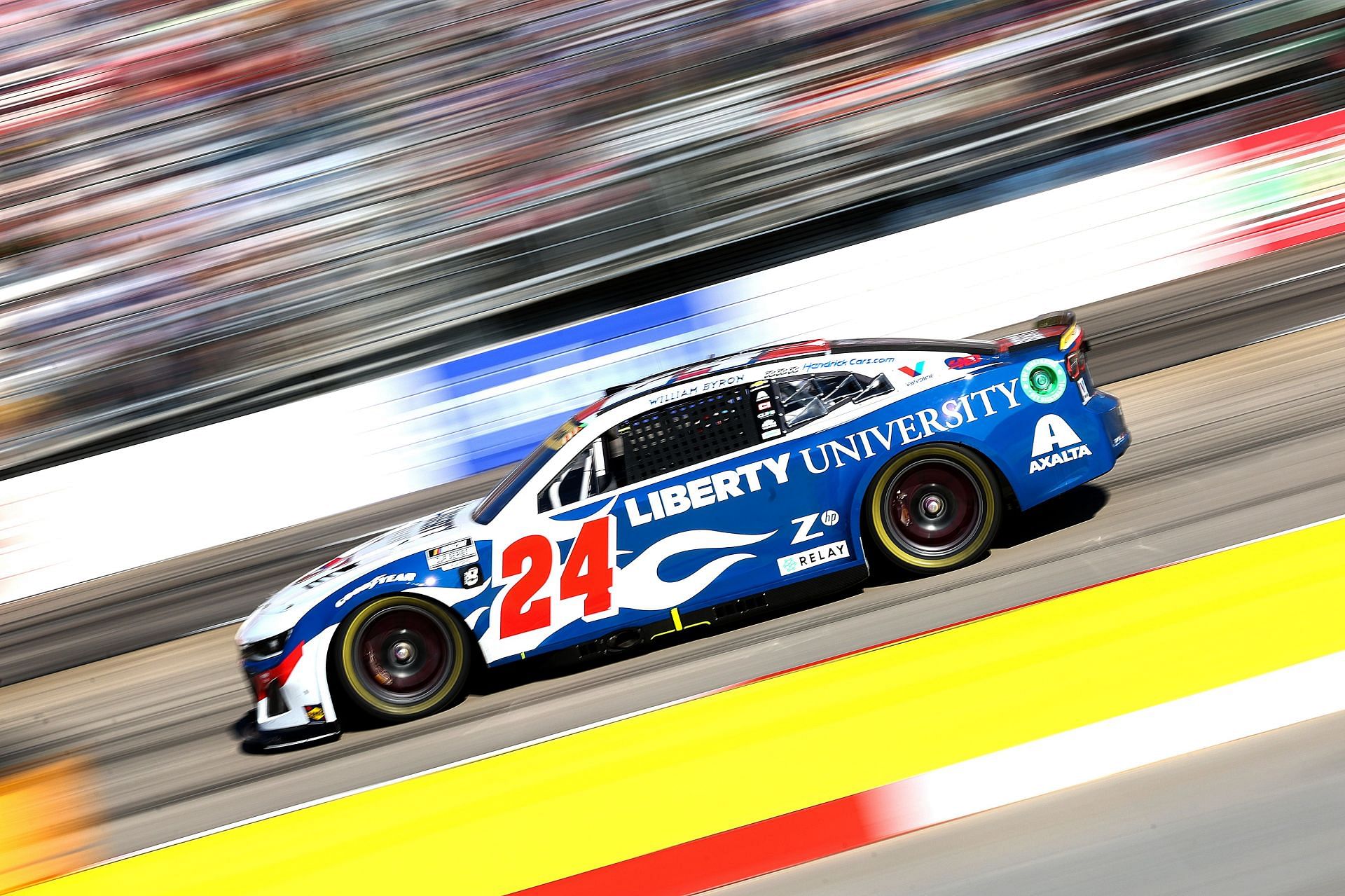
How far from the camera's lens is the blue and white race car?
566 centimetres

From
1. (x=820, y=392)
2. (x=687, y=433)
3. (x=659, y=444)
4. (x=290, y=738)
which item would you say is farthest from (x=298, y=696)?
(x=820, y=392)

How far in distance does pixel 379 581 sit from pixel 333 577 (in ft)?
1.06

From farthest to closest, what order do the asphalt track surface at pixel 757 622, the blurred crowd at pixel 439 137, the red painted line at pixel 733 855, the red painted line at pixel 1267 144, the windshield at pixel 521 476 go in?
the blurred crowd at pixel 439 137
the red painted line at pixel 1267 144
the windshield at pixel 521 476
the asphalt track surface at pixel 757 622
the red painted line at pixel 733 855

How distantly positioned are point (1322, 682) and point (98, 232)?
11.0m

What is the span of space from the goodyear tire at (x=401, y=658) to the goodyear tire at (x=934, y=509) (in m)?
2.04

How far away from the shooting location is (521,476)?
5.98m

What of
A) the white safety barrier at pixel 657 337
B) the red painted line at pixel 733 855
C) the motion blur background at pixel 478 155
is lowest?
the red painted line at pixel 733 855

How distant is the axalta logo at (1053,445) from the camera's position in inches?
226

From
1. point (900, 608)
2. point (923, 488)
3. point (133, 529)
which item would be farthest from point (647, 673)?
point (133, 529)

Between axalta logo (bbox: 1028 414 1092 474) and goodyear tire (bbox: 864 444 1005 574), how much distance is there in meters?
0.22

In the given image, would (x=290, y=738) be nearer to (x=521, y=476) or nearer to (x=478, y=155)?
(x=521, y=476)

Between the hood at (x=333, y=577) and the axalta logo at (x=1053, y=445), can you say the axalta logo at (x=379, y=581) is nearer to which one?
the hood at (x=333, y=577)

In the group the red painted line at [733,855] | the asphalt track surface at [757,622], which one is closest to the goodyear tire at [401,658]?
the asphalt track surface at [757,622]

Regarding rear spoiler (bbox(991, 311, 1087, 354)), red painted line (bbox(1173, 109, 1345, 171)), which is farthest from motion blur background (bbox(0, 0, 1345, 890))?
rear spoiler (bbox(991, 311, 1087, 354))
